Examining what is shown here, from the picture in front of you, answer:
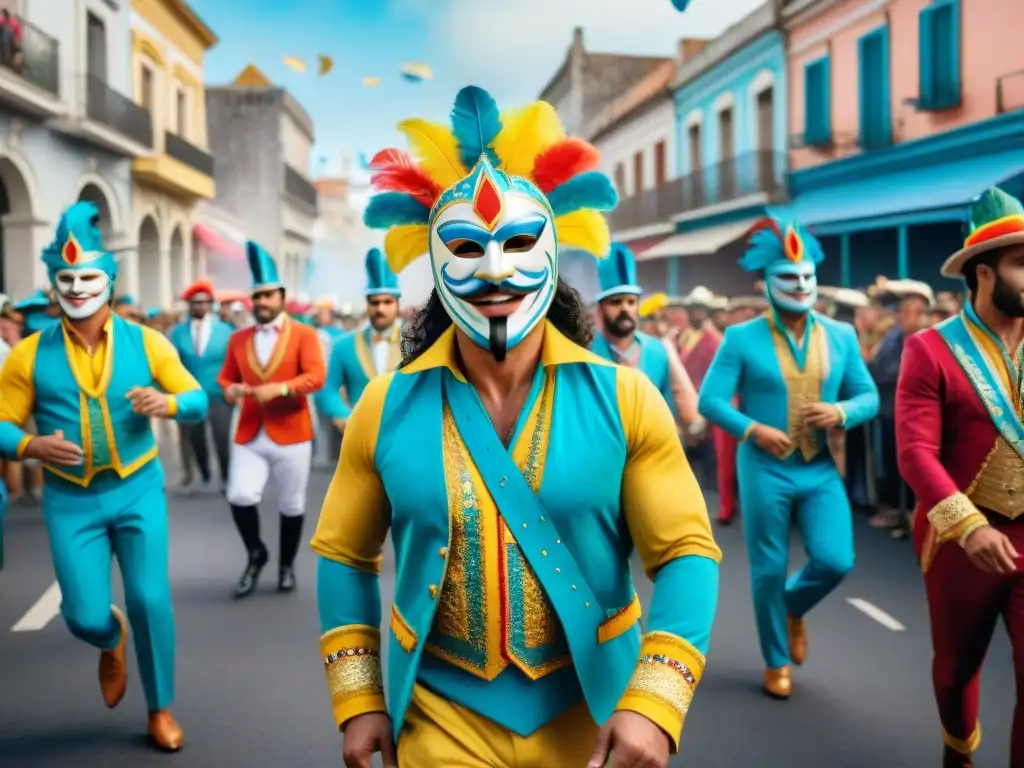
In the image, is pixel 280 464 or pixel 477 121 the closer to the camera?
pixel 477 121

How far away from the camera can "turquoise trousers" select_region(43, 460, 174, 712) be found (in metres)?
5.14

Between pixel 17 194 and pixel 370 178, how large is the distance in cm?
1936

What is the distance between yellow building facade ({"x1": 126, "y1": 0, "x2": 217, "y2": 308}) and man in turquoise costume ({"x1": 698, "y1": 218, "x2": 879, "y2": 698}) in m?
21.8

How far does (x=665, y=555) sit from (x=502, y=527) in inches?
13.4

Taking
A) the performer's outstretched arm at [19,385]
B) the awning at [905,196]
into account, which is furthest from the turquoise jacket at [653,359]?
the awning at [905,196]

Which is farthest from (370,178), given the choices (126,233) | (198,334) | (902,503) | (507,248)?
(126,233)

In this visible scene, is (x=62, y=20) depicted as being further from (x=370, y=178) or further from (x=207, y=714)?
(x=370, y=178)

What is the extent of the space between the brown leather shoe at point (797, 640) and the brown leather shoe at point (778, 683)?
1.14 feet

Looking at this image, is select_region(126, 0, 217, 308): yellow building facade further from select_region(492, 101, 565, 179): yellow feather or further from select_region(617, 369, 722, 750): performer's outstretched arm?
select_region(617, 369, 722, 750): performer's outstretched arm

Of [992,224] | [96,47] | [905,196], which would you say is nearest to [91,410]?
[992,224]

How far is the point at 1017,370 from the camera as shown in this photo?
427 cm

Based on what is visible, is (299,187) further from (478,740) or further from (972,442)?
(478,740)

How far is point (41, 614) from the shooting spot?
7.63m

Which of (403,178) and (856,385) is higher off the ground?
(403,178)
